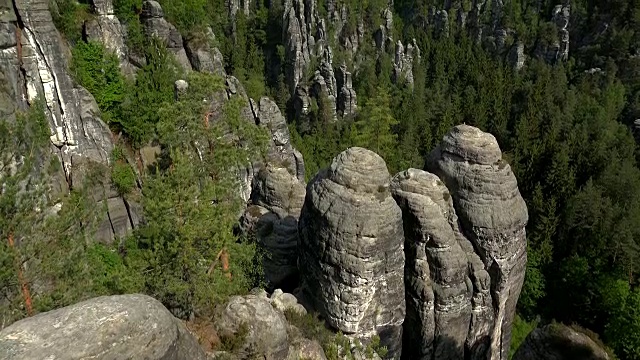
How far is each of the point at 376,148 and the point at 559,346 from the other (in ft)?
86.8

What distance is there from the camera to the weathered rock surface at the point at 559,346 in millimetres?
16281

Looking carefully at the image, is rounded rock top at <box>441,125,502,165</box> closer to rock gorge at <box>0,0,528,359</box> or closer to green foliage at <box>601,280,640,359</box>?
rock gorge at <box>0,0,528,359</box>

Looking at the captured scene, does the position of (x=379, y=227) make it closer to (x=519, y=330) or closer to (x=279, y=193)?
(x=279, y=193)

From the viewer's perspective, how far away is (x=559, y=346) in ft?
55.1

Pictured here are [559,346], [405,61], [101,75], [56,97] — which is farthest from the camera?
[405,61]

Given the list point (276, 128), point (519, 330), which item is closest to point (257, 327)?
point (519, 330)

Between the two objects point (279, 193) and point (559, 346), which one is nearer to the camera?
point (559, 346)

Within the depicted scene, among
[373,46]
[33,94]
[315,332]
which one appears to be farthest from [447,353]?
[373,46]

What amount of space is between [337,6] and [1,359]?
114 m

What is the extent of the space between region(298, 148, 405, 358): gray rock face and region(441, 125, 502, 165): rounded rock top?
4.96 meters

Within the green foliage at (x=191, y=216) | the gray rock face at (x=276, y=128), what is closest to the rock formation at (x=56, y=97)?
the green foliage at (x=191, y=216)

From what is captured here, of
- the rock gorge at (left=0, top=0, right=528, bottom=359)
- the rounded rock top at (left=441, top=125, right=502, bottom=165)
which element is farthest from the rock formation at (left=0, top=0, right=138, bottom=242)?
the rounded rock top at (left=441, top=125, right=502, bottom=165)

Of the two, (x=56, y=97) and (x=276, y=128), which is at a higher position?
(x=56, y=97)

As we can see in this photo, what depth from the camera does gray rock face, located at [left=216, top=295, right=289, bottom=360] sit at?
13.0 metres
